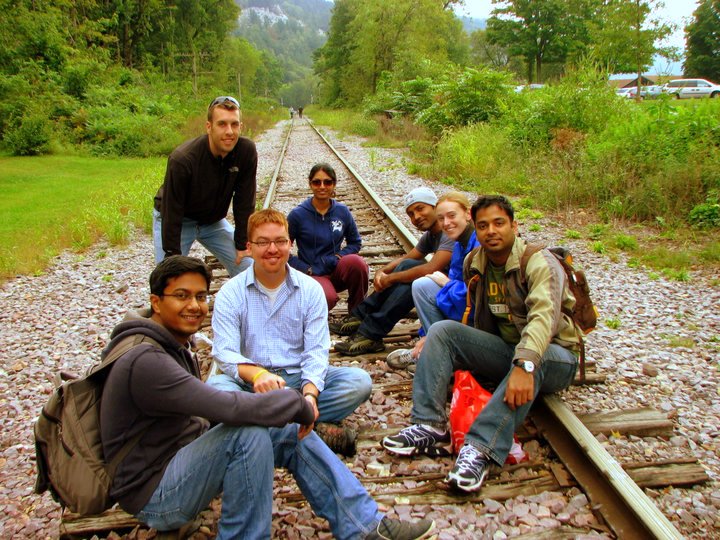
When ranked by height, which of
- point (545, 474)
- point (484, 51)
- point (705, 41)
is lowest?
point (545, 474)

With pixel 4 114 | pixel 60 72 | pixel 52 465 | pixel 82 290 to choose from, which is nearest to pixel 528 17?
pixel 60 72

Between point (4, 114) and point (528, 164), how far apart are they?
55.4 feet

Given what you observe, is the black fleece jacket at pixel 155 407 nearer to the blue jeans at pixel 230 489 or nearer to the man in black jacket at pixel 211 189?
the blue jeans at pixel 230 489

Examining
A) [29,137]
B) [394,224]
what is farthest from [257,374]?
[29,137]

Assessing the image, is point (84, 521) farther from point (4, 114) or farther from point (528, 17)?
point (528, 17)

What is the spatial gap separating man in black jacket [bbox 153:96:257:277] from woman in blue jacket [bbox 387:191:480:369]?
1.54 m

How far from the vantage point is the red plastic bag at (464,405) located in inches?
116

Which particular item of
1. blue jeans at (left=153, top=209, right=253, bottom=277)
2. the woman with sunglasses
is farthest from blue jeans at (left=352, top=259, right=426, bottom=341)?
blue jeans at (left=153, top=209, right=253, bottom=277)

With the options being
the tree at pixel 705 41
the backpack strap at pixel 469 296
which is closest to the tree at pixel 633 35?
the backpack strap at pixel 469 296

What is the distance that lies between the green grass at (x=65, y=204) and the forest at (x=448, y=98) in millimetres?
2849

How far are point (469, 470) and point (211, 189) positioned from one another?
2778 mm

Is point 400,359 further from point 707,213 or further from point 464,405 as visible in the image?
point 707,213

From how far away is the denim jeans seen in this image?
3848mm

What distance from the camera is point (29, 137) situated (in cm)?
1720
